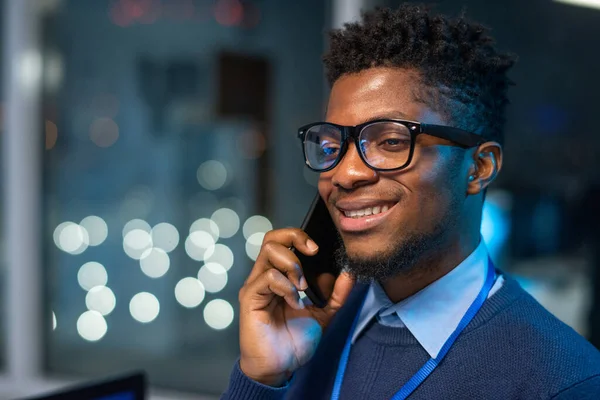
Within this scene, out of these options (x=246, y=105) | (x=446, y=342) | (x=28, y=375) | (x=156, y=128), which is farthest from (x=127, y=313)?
(x=446, y=342)

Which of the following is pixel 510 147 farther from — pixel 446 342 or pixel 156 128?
pixel 156 128

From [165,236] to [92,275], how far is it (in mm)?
454

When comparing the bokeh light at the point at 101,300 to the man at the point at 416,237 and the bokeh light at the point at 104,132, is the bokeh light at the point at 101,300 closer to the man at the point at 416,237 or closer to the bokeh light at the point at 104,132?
the bokeh light at the point at 104,132

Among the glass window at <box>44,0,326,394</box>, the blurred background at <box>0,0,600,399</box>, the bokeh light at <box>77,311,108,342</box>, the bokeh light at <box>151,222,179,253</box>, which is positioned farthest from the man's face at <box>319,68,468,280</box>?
the bokeh light at <box>77,311,108,342</box>

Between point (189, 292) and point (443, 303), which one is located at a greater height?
point (443, 303)

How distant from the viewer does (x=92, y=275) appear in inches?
121

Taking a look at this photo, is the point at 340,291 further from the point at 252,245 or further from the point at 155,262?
the point at 155,262

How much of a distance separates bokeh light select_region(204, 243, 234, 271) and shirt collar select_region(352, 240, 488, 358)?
188 centimetres

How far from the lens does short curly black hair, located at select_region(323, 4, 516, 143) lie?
1.04m

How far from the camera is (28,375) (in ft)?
9.20

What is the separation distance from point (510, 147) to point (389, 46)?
3.52 feet

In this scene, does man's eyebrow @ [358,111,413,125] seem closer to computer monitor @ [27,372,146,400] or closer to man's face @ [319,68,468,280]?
man's face @ [319,68,468,280]

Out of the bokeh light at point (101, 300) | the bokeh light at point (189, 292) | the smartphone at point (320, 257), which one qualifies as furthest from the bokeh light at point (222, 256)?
the smartphone at point (320, 257)

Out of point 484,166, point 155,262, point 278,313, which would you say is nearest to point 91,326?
point 155,262
